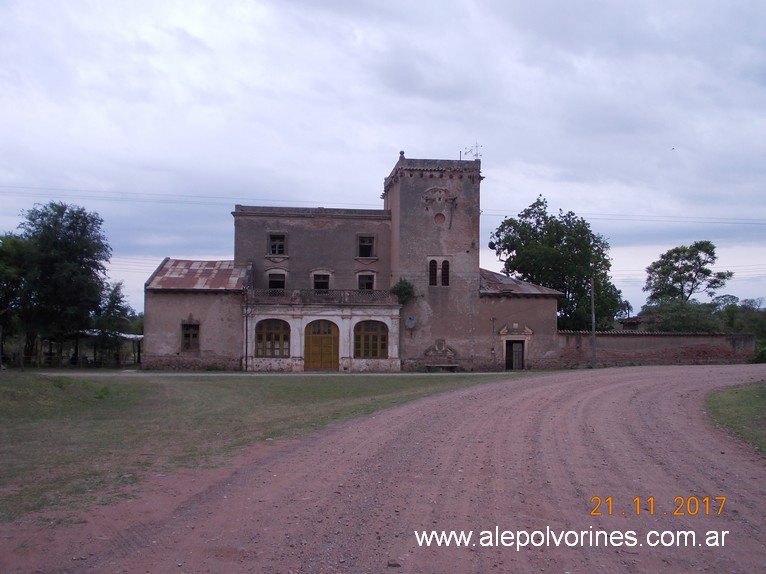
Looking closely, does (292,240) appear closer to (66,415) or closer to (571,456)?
(66,415)

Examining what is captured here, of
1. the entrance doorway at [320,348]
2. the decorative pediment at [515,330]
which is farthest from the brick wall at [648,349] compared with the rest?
the entrance doorway at [320,348]

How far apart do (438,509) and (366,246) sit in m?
39.9

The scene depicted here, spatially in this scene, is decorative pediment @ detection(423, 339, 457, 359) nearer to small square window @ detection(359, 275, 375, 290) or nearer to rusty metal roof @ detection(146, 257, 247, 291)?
small square window @ detection(359, 275, 375, 290)

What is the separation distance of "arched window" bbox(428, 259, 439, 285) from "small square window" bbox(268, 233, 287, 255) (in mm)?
9458

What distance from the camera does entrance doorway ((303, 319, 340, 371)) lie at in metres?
41.9

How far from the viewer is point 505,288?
4503 cm

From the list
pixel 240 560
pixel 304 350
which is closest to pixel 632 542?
pixel 240 560

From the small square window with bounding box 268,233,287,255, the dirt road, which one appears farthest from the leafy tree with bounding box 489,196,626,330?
the dirt road

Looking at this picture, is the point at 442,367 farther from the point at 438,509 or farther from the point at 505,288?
the point at 438,509

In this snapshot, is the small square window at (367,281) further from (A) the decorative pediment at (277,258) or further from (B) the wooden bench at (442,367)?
(B) the wooden bench at (442,367)

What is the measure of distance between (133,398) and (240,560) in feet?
54.6

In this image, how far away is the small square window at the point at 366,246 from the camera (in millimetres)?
46906

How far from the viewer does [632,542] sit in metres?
6.54

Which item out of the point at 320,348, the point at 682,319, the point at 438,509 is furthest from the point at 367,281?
the point at 438,509
